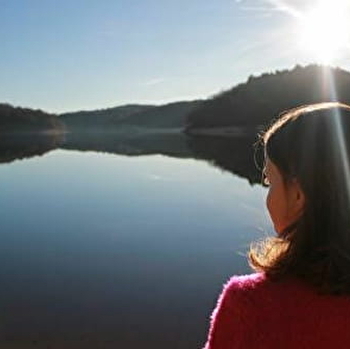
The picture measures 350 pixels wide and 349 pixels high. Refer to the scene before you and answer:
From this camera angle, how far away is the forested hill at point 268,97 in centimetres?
9425

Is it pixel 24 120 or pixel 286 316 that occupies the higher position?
pixel 24 120

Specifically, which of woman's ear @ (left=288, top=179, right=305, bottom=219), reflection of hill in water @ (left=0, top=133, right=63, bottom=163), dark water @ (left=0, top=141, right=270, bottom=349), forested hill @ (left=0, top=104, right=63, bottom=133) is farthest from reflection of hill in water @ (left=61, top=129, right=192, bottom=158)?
forested hill @ (left=0, top=104, right=63, bottom=133)

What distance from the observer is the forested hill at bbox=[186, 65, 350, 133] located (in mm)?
94250

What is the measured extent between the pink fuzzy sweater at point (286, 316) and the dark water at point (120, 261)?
5.41m

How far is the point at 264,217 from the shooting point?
14188 millimetres

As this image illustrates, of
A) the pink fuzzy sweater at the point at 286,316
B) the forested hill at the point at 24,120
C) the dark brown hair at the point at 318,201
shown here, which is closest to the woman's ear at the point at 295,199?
the dark brown hair at the point at 318,201

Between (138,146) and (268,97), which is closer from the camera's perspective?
(138,146)

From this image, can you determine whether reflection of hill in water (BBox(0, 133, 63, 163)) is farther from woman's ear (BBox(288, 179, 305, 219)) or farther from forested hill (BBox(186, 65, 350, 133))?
woman's ear (BBox(288, 179, 305, 219))

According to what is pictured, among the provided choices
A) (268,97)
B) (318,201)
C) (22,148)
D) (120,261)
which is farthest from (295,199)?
(268,97)

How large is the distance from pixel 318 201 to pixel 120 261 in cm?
893

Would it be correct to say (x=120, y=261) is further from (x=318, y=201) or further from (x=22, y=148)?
(x=22, y=148)

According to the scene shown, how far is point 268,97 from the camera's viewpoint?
9906 centimetres

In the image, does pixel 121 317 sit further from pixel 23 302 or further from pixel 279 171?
pixel 279 171

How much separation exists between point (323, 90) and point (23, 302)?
323ft
